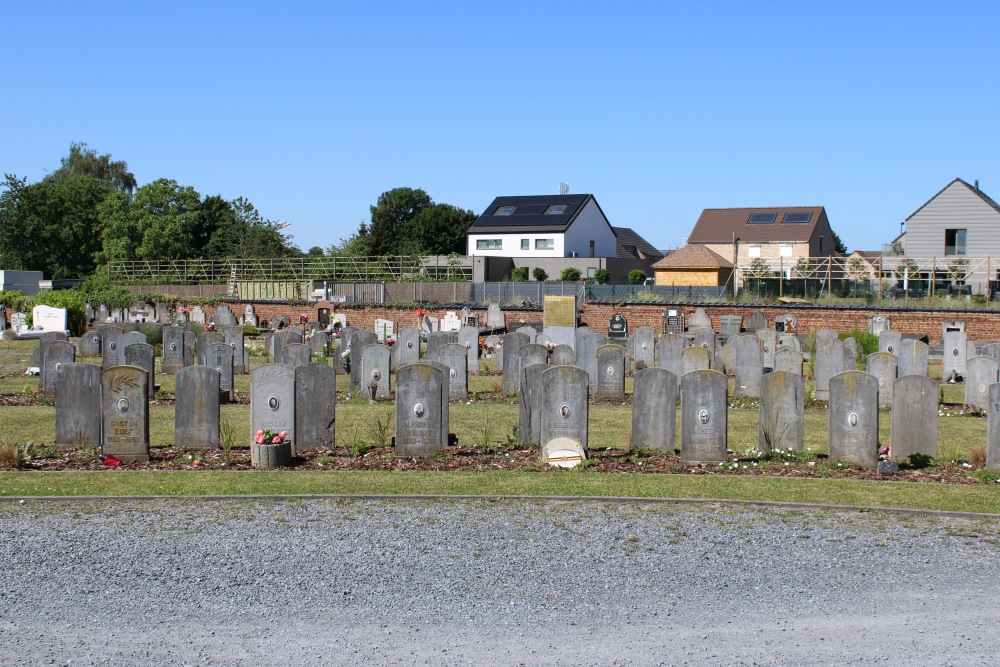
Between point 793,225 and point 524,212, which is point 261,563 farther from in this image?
point 524,212

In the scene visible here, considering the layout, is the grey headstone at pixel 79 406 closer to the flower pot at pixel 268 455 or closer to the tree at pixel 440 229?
the flower pot at pixel 268 455

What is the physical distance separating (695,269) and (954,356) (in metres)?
27.1

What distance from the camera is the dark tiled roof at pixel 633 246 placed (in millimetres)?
82481

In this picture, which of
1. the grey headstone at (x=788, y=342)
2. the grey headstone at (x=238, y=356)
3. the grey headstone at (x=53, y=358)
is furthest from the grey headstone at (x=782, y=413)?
the grey headstone at (x=238, y=356)

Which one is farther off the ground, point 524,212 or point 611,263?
point 524,212


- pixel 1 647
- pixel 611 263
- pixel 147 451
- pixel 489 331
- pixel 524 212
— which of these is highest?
pixel 524 212

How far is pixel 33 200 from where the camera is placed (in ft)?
275

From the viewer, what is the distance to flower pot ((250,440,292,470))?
11844mm

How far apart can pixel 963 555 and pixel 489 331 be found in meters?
24.9

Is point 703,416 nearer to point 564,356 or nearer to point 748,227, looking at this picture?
point 564,356

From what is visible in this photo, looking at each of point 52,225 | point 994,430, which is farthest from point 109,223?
point 994,430

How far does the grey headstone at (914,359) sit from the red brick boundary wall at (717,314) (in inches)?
512

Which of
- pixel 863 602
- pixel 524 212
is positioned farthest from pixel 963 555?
pixel 524 212

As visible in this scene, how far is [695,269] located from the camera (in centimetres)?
4909
